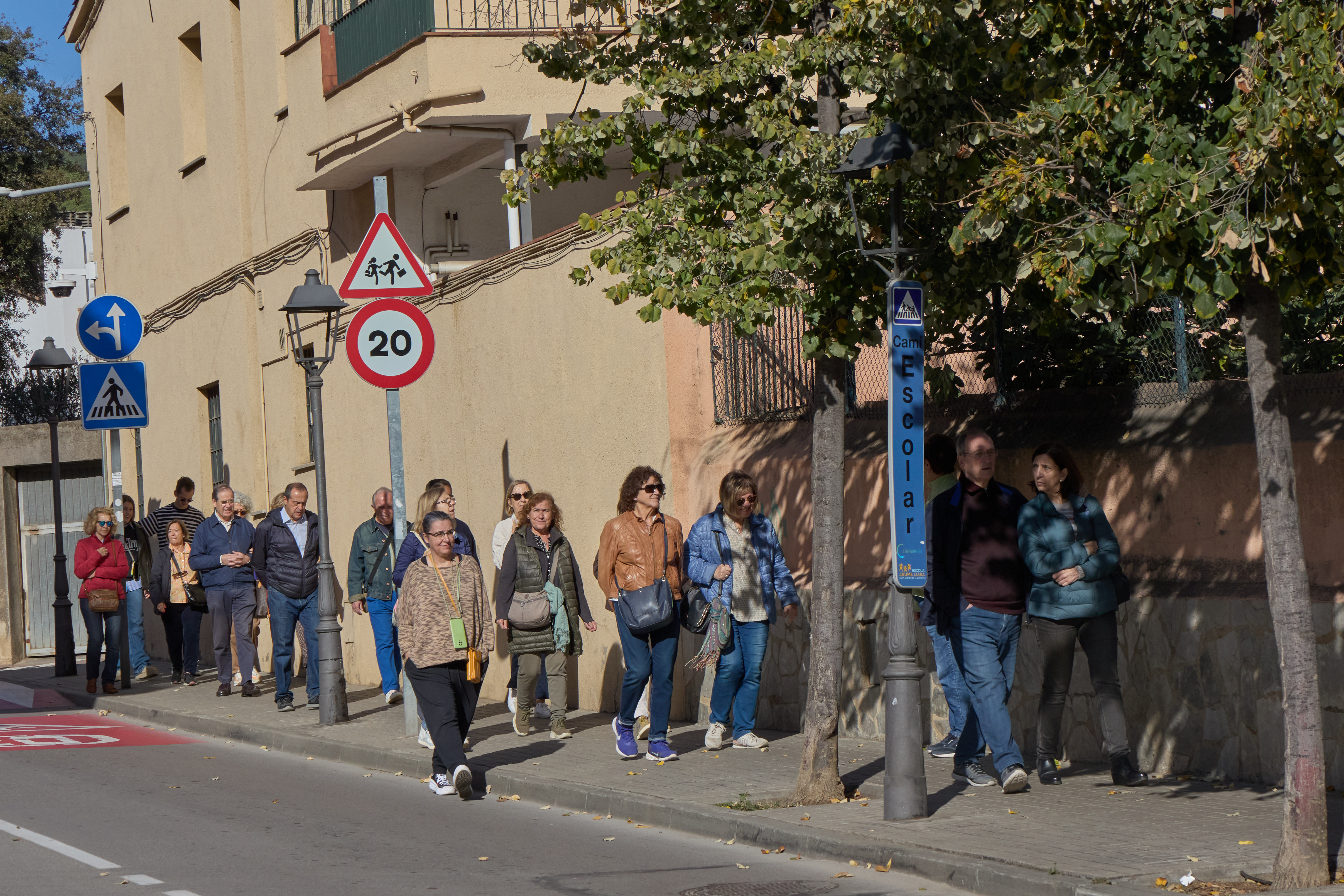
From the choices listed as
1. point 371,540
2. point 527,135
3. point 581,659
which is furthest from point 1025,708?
point 527,135

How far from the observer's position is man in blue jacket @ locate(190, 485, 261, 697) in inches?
644

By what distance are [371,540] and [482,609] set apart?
4.50 m

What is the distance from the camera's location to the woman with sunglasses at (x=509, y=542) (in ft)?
40.5

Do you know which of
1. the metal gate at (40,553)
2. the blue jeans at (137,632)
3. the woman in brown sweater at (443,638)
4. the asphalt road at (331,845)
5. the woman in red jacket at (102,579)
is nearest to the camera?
the asphalt road at (331,845)

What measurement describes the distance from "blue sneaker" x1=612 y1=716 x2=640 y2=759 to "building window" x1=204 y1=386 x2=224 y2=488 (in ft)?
40.7

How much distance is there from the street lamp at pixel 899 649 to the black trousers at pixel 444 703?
3034mm

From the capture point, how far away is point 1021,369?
10.8 m

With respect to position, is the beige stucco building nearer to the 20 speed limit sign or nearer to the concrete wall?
the concrete wall

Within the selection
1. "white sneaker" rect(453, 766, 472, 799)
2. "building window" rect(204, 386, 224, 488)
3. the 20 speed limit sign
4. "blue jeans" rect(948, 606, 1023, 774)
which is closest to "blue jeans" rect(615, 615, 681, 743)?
"white sneaker" rect(453, 766, 472, 799)

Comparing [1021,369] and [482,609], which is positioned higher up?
[1021,369]

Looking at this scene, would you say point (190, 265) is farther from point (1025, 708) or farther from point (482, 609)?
point (1025, 708)

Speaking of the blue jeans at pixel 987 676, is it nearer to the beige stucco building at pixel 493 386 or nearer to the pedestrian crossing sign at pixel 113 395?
the beige stucco building at pixel 493 386

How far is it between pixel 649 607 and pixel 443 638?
1.44 metres

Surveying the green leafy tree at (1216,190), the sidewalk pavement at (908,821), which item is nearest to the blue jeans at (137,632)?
the sidewalk pavement at (908,821)
